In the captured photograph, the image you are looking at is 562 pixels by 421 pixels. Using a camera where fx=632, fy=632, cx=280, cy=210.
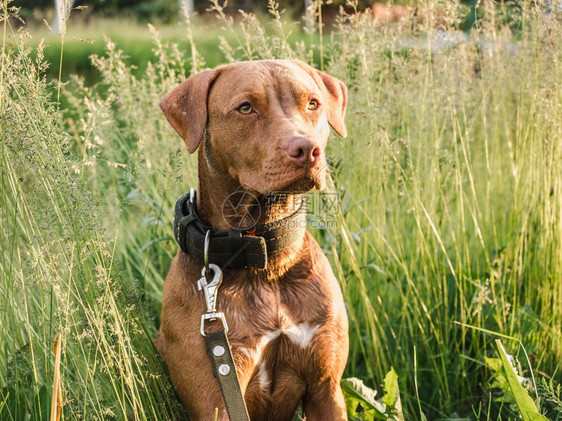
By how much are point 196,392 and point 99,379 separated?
1.46 ft

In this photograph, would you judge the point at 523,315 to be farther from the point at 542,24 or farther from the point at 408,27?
the point at 408,27

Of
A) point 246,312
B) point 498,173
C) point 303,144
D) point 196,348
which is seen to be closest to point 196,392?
point 196,348

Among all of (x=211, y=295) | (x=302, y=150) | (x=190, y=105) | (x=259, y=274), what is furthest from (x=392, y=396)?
(x=190, y=105)

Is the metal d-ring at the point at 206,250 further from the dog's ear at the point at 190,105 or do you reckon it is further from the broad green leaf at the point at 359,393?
the broad green leaf at the point at 359,393

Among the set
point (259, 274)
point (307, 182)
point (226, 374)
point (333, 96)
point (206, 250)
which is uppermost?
point (333, 96)

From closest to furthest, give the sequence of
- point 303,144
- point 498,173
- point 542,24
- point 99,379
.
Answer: point 303,144 → point 99,379 → point 542,24 → point 498,173

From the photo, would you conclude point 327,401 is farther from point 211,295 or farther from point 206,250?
point 206,250

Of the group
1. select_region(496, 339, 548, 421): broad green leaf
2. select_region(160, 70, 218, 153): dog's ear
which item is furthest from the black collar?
select_region(496, 339, 548, 421): broad green leaf

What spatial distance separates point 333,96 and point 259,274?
847 mm

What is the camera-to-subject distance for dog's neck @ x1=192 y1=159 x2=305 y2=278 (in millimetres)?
2416

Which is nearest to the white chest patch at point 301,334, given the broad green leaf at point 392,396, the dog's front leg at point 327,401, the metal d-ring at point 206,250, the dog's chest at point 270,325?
the dog's chest at point 270,325

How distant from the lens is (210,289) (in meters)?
2.27

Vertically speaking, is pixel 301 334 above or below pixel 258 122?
below

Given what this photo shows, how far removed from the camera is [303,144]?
214 cm
